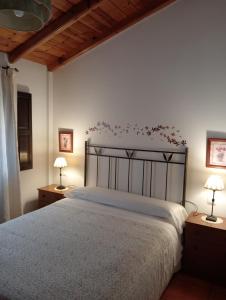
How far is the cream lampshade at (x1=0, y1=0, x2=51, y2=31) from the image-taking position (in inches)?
45.1

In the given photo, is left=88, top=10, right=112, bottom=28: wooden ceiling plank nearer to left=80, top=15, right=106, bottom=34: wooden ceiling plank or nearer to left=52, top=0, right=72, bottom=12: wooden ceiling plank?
left=80, top=15, right=106, bottom=34: wooden ceiling plank

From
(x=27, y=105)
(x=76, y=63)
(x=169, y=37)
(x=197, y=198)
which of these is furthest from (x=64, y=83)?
(x=197, y=198)

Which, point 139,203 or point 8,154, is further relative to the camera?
point 8,154

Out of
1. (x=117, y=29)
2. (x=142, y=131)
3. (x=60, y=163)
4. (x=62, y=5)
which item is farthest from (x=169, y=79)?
(x=60, y=163)

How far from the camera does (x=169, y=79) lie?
293cm

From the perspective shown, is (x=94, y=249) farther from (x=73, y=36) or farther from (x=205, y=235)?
(x=73, y=36)

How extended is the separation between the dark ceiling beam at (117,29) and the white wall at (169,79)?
0.08 metres

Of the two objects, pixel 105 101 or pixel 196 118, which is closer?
pixel 196 118

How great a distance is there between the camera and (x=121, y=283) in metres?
1.59

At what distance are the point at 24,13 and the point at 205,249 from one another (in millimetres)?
2503

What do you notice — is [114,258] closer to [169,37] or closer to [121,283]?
[121,283]

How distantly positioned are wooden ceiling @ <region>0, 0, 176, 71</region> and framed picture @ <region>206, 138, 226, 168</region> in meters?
1.63

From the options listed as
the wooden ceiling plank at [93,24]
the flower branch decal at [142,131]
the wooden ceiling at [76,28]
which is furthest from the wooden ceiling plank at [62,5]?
the flower branch decal at [142,131]

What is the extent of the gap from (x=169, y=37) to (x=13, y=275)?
9.11 feet
